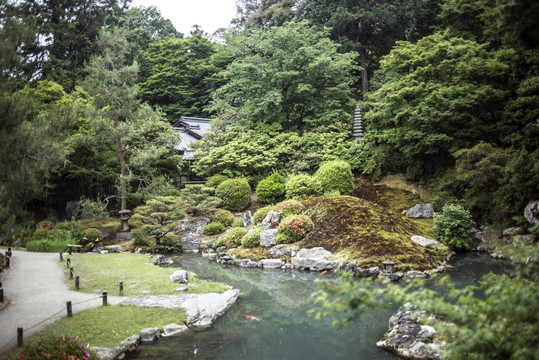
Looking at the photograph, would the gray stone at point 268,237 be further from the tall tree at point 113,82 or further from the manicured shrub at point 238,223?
the tall tree at point 113,82

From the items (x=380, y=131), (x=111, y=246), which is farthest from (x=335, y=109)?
(x=111, y=246)

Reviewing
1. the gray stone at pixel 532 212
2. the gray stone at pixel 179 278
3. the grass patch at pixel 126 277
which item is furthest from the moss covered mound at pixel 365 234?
the gray stone at pixel 179 278

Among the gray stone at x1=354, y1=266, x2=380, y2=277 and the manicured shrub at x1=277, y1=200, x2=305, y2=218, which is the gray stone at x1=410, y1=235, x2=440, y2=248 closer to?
the gray stone at x1=354, y1=266, x2=380, y2=277

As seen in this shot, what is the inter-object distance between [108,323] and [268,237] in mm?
7502

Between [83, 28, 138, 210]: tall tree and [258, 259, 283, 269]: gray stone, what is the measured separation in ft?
28.4

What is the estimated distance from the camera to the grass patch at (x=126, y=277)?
888cm

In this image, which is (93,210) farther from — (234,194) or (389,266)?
(389,266)

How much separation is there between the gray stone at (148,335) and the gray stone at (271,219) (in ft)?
26.3

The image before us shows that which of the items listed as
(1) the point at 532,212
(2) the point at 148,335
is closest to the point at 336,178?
(1) the point at 532,212

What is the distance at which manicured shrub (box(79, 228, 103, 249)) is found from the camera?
15352 mm

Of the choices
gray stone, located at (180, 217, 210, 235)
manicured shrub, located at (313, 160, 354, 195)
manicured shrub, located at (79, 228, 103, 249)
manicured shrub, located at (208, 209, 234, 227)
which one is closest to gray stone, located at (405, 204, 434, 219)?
manicured shrub, located at (313, 160, 354, 195)

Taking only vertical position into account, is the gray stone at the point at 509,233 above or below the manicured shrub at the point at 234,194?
below

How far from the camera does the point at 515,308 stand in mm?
2943

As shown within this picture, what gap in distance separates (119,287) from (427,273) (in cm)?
861
